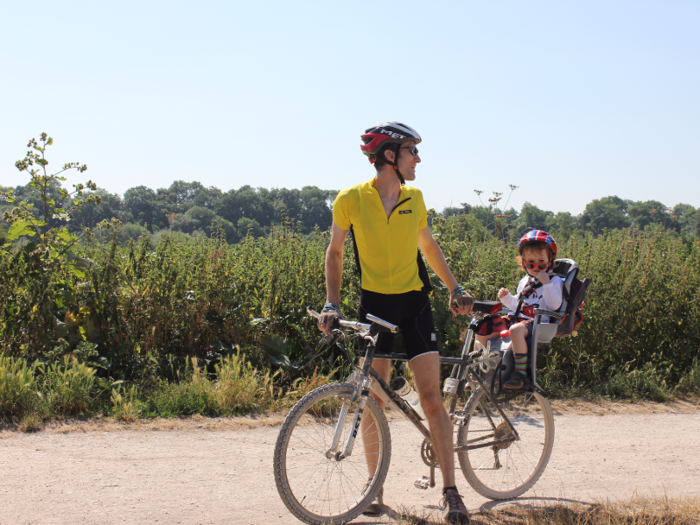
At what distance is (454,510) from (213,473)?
180 centimetres

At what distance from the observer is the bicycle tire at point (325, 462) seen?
3281mm

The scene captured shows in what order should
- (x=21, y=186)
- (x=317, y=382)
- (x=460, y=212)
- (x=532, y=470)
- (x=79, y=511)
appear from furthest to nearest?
(x=460, y=212), (x=21, y=186), (x=317, y=382), (x=532, y=470), (x=79, y=511)

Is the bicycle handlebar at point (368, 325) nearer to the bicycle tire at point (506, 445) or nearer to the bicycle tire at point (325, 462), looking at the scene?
the bicycle tire at point (325, 462)

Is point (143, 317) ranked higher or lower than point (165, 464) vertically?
higher

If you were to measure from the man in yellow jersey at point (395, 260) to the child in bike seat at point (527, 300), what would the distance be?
657 millimetres

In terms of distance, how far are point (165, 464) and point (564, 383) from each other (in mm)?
4758

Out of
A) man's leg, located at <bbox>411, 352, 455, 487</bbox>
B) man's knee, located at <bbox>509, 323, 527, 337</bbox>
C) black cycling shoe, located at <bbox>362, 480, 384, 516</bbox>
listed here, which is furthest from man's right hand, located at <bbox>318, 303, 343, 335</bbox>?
man's knee, located at <bbox>509, 323, 527, 337</bbox>

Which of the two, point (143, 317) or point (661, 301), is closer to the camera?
point (143, 317)

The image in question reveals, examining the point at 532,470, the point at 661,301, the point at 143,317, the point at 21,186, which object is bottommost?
the point at 532,470

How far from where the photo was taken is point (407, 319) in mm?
3668

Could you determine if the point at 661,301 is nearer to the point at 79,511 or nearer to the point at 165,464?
the point at 165,464

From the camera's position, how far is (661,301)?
7727mm

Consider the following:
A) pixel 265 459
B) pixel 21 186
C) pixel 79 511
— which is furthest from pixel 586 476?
pixel 21 186

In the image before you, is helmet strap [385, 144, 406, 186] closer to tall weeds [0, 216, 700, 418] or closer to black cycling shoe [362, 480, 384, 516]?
black cycling shoe [362, 480, 384, 516]
